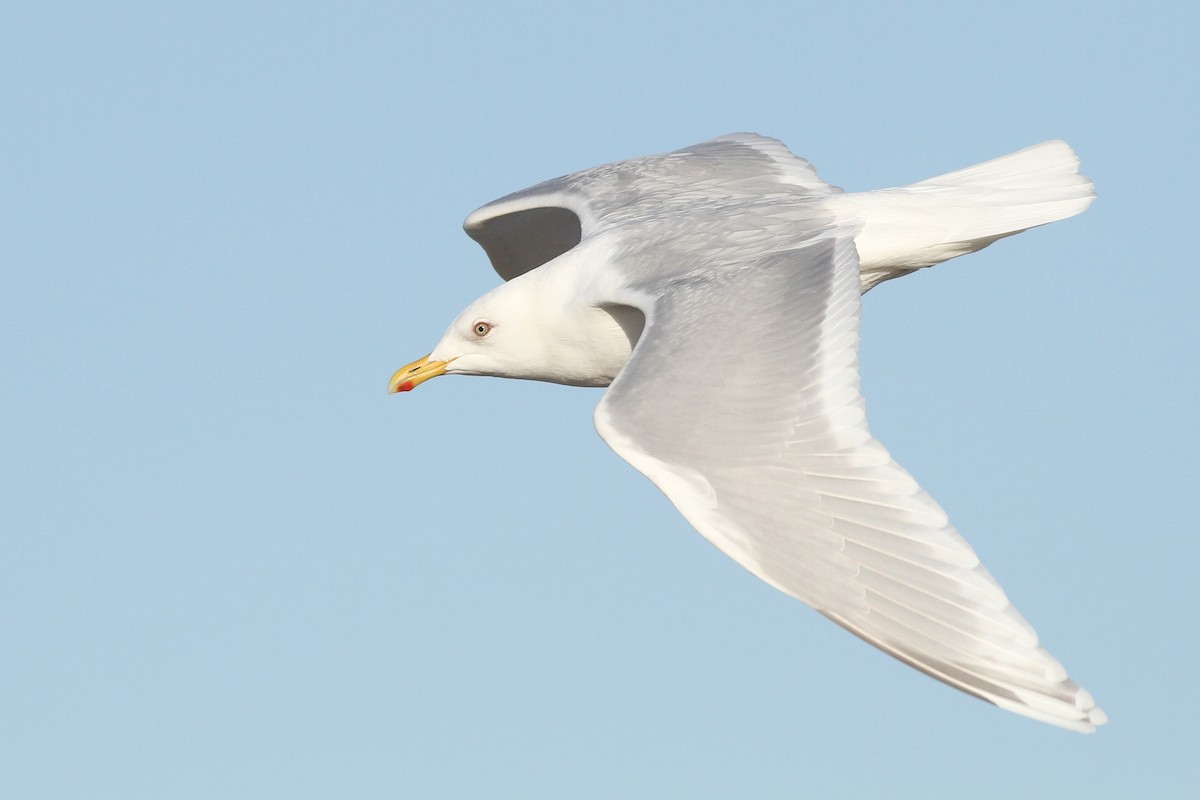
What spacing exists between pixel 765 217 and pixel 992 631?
3.03 metres

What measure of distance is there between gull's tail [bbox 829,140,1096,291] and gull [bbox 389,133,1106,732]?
14mm

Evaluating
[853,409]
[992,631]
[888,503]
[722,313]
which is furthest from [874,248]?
[992,631]

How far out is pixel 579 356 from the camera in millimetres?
8547

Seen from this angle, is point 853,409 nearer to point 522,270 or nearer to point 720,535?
point 720,535

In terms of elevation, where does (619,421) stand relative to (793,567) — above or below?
above

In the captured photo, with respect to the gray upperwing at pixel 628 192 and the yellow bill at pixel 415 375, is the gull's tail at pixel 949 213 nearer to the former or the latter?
the gray upperwing at pixel 628 192

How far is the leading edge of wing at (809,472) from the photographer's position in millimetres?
5535

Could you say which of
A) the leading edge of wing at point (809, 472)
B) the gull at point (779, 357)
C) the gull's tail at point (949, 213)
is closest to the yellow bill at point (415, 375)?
the gull at point (779, 357)

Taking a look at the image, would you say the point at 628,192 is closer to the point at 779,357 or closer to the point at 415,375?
the point at 415,375

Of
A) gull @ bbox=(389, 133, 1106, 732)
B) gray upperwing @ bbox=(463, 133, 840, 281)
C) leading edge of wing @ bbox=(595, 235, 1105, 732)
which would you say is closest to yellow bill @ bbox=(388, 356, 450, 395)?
gull @ bbox=(389, 133, 1106, 732)

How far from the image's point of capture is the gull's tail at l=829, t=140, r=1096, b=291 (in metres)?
8.10

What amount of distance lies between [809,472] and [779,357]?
68 cm

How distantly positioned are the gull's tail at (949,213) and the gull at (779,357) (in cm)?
1

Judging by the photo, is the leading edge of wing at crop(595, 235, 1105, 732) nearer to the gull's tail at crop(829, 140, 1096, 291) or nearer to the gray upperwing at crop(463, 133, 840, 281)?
the gull's tail at crop(829, 140, 1096, 291)
